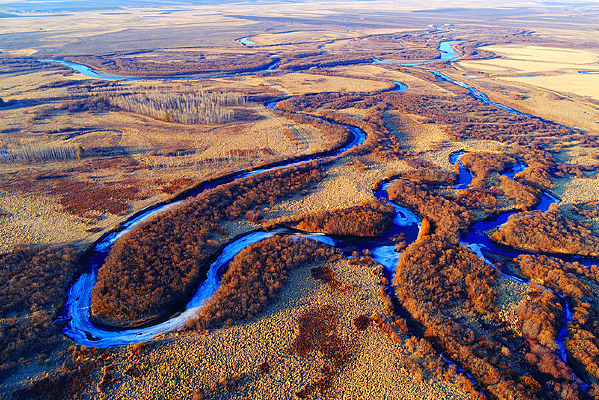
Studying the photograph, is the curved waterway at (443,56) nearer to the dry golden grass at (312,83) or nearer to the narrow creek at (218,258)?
the dry golden grass at (312,83)

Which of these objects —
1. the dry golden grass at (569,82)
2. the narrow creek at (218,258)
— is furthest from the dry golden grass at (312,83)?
the narrow creek at (218,258)

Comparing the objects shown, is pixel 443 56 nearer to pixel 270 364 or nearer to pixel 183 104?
pixel 183 104

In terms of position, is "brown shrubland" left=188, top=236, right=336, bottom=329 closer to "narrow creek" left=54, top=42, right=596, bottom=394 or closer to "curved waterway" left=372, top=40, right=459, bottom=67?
"narrow creek" left=54, top=42, right=596, bottom=394

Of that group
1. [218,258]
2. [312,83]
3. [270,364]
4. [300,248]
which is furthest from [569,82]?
[270,364]

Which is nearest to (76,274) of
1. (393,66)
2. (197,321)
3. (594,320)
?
(197,321)

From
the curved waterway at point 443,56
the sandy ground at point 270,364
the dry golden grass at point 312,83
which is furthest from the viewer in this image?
the curved waterway at point 443,56
